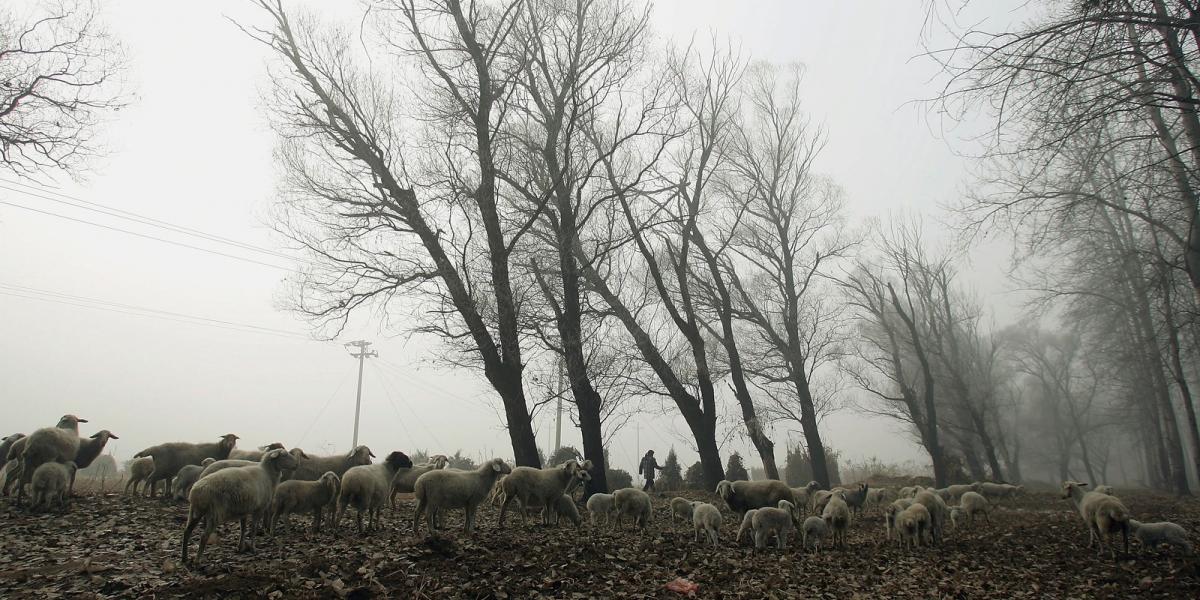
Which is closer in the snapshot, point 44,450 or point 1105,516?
point 1105,516

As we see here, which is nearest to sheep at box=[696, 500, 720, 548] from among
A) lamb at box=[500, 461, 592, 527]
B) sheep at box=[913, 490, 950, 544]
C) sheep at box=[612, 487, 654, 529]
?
sheep at box=[612, 487, 654, 529]

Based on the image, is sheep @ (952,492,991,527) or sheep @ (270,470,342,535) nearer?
sheep @ (270,470,342,535)

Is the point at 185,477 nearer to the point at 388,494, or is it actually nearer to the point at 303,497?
the point at 303,497

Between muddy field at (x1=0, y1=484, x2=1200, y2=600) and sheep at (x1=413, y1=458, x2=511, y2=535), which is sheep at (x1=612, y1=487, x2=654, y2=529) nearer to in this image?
muddy field at (x1=0, y1=484, x2=1200, y2=600)

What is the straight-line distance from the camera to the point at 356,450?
12.4 meters

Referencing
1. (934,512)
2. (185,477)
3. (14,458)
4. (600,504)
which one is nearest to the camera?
(14,458)

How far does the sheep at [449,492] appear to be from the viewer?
977cm

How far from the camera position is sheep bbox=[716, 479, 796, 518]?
44.1ft

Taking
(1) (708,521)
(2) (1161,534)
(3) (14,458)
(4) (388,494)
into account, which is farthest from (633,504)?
(3) (14,458)

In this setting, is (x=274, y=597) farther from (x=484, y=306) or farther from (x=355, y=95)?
(x=355, y=95)

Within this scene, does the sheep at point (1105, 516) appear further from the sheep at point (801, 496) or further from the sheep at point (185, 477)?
the sheep at point (185, 477)

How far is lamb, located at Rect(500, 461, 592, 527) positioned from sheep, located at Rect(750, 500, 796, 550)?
3.36 meters

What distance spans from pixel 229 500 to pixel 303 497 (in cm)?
174

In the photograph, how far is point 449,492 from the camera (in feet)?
32.6
